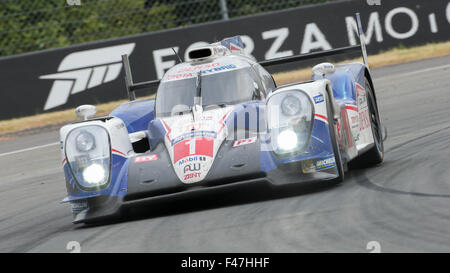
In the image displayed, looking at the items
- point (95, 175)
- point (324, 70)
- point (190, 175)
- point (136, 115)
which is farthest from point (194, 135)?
point (136, 115)

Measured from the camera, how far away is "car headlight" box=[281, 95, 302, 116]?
20.8ft

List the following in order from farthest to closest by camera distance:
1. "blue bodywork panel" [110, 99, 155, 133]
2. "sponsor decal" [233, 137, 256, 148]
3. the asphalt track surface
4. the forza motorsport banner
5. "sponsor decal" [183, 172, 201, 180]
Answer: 1. the forza motorsport banner
2. "blue bodywork panel" [110, 99, 155, 133]
3. "sponsor decal" [233, 137, 256, 148]
4. "sponsor decal" [183, 172, 201, 180]
5. the asphalt track surface

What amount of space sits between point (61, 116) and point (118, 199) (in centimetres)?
881

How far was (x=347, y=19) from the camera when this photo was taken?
52.2 ft

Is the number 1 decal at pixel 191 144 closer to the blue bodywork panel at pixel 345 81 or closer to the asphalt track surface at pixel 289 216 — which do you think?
the asphalt track surface at pixel 289 216

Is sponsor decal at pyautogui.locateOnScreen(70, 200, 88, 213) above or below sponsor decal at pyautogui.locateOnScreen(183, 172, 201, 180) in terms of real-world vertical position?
below

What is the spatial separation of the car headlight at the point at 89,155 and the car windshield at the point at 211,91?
0.82 m

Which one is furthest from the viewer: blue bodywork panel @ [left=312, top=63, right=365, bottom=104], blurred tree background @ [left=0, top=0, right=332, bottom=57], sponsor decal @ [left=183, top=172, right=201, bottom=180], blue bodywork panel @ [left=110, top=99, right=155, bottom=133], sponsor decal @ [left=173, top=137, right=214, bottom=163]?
blurred tree background @ [left=0, top=0, right=332, bottom=57]

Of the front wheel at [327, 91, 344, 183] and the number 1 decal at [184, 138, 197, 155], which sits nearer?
the number 1 decal at [184, 138, 197, 155]

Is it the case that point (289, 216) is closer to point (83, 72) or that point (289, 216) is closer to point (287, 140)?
point (287, 140)

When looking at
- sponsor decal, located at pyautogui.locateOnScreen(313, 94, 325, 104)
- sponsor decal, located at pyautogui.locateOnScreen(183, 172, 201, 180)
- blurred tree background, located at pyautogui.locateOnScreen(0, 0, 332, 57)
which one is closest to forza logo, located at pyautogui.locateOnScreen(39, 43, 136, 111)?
blurred tree background, located at pyautogui.locateOnScreen(0, 0, 332, 57)

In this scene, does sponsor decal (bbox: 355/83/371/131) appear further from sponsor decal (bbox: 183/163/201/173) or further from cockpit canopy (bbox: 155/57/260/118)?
sponsor decal (bbox: 183/163/201/173)
